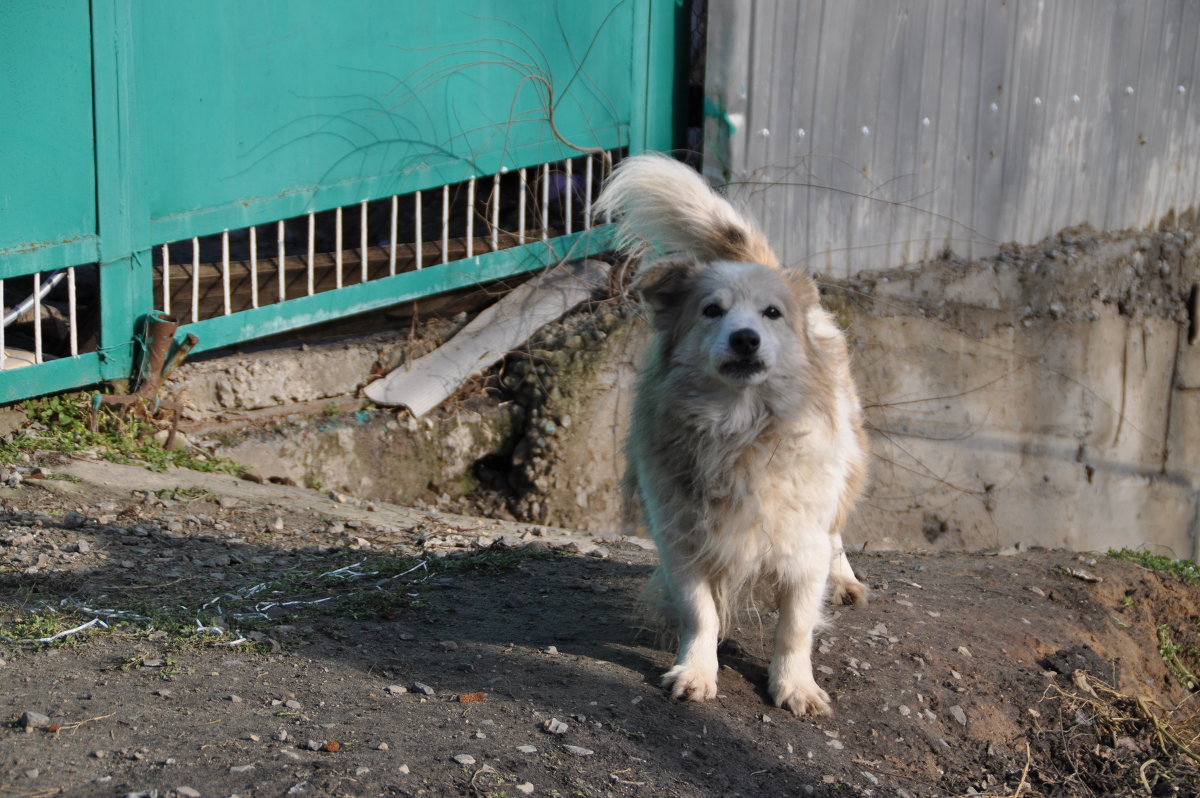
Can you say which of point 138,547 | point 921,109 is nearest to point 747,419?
point 138,547

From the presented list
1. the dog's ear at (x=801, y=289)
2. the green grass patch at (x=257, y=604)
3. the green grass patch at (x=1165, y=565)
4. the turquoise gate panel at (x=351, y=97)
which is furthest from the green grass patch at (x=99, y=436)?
the green grass patch at (x=1165, y=565)

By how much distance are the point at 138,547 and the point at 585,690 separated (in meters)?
2.00

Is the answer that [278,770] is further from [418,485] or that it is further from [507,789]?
[418,485]

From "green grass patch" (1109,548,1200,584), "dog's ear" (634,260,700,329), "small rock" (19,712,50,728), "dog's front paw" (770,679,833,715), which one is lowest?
"green grass patch" (1109,548,1200,584)

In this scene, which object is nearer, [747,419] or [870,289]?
[747,419]

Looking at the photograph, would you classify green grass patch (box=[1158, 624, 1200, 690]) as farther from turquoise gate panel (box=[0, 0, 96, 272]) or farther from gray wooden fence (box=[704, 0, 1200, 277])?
turquoise gate panel (box=[0, 0, 96, 272])

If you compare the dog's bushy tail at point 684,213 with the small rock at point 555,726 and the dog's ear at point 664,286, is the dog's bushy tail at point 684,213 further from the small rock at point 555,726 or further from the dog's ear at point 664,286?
the small rock at point 555,726

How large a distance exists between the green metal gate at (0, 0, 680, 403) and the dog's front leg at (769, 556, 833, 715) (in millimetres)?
3167

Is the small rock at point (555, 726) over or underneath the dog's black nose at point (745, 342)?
underneath

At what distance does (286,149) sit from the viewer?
5625 millimetres

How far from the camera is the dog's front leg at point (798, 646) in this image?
3.35m

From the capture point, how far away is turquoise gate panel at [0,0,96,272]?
4.90 m

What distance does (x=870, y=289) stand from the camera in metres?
7.18

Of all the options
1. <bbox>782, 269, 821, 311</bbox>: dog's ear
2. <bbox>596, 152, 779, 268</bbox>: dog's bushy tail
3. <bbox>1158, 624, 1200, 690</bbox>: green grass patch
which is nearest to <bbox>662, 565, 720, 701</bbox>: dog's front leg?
<bbox>782, 269, 821, 311</bbox>: dog's ear
